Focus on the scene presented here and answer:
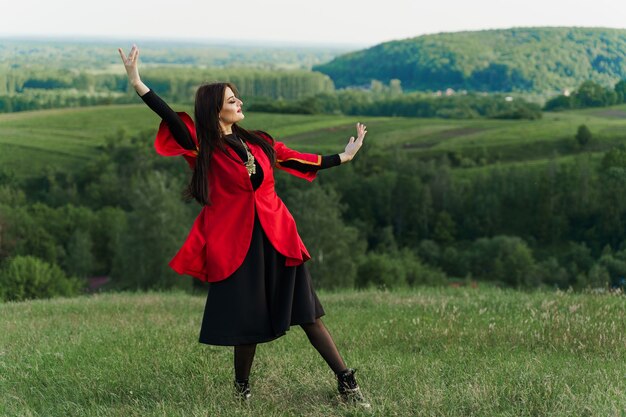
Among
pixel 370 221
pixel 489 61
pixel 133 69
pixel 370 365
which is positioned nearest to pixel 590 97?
pixel 370 221

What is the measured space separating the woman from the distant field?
9882 cm

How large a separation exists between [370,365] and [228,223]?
2149mm

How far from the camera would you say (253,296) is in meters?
6.39

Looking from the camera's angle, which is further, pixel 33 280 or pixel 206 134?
pixel 33 280

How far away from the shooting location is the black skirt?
636 centimetres

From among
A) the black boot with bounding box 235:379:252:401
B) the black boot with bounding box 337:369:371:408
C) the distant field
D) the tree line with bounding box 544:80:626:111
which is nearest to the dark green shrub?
the black boot with bounding box 235:379:252:401

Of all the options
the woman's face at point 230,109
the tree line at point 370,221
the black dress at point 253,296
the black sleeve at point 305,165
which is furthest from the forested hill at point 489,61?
the black dress at point 253,296

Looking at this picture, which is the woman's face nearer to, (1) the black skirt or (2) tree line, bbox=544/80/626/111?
(1) the black skirt

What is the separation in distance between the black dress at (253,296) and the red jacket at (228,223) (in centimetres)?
7

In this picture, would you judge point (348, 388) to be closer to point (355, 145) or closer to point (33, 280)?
point (355, 145)

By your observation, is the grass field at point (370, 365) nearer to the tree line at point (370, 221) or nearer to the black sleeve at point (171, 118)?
the black sleeve at point (171, 118)

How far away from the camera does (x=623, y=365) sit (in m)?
7.08

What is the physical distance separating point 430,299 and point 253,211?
6435 millimetres

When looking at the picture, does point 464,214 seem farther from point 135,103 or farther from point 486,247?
point 135,103
